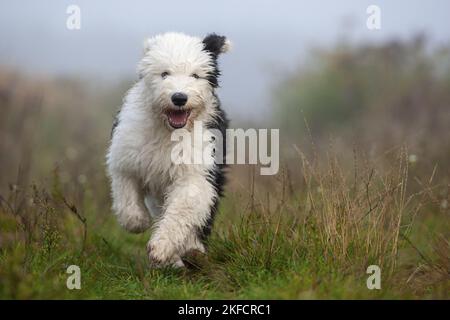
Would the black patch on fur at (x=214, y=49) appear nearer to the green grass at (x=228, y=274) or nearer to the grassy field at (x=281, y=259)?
the grassy field at (x=281, y=259)

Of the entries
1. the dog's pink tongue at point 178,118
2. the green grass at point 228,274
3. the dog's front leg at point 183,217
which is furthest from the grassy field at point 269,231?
the dog's pink tongue at point 178,118

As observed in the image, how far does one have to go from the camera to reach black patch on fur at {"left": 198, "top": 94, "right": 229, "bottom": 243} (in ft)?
17.9

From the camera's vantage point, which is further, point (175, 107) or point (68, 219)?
point (68, 219)

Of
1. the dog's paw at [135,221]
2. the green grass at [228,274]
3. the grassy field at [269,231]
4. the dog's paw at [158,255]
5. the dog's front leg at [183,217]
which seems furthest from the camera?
the dog's paw at [135,221]

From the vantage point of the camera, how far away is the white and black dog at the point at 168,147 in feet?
16.9

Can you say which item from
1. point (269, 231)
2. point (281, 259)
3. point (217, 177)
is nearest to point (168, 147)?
point (217, 177)

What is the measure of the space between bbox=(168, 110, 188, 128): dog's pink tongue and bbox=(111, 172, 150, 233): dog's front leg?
0.68 m

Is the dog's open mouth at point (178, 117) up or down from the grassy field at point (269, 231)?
up

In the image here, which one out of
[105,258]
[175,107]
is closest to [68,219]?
[105,258]

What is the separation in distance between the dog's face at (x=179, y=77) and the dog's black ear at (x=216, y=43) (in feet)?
0.07

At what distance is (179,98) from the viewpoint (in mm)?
5016

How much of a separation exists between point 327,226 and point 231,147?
55.3 inches
